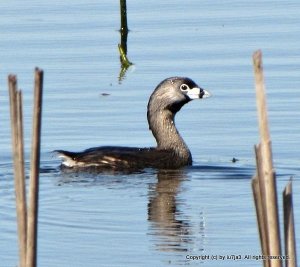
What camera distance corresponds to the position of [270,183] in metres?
5.66

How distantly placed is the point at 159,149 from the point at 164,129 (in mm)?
522

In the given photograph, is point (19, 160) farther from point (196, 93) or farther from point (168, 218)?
point (196, 93)

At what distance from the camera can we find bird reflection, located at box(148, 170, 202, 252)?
967 cm

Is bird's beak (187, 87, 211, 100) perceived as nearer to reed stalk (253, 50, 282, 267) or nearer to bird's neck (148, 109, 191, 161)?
bird's neck (148, 109, 191, 161)

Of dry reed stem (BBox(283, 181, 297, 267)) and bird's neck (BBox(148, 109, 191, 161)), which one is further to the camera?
bird's neck (BBox(148, 109, 191, 161))

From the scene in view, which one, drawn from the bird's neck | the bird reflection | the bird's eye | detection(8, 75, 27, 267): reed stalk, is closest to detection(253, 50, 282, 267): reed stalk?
detection(8, 75, 27, 267): reed stalk

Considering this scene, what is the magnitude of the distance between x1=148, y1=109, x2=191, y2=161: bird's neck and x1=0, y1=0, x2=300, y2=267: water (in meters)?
0.23

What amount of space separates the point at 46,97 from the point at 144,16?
6110 millimetres

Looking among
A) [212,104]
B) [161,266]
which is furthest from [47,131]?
[161,266]

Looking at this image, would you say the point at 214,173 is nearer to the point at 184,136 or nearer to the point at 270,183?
the point at 184,136

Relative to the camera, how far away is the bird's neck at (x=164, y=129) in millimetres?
14125

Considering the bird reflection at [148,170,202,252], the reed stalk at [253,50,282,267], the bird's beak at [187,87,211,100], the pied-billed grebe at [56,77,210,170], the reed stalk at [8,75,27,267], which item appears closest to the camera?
the reed stalk at [253,50,282,267]

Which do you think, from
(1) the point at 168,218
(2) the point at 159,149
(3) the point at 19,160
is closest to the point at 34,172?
(3) the point at 19,160

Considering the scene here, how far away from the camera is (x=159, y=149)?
45.8 feet
